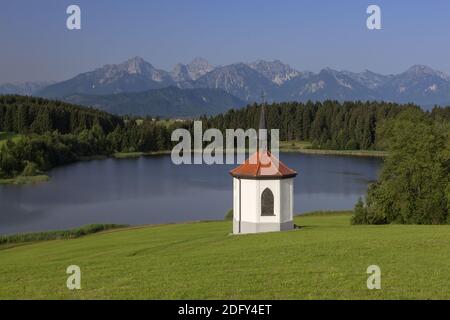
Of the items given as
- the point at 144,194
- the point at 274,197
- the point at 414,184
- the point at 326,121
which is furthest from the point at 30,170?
the point at 326,121

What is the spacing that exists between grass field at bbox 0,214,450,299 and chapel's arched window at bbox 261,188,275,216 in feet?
9.22

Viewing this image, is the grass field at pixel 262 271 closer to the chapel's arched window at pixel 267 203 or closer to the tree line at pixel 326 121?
the chapel's arched window at pixel 267 203

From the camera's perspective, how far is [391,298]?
33.0 feet

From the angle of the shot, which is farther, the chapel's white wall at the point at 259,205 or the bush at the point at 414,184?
the bush at the point at 414,184

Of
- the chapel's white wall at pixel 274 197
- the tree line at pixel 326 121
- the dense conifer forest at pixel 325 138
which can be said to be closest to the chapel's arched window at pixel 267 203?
the chapel's white wall at pixel 274 197

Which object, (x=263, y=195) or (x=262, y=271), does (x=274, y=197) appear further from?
(x=262, y=271)

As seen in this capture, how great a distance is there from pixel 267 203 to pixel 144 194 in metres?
36.3

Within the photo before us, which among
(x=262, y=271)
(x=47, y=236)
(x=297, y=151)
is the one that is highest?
(x=262, y=271)

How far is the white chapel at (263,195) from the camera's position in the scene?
72.1ft

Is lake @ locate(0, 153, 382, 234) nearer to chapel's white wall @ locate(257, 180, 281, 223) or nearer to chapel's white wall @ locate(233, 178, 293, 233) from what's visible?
chapel's white wall @ locate(233, 178, 293, 233)

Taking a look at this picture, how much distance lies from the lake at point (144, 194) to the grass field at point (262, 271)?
2345cm

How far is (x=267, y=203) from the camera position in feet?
72.8

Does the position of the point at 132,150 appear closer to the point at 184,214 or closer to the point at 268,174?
the point at 184,214
